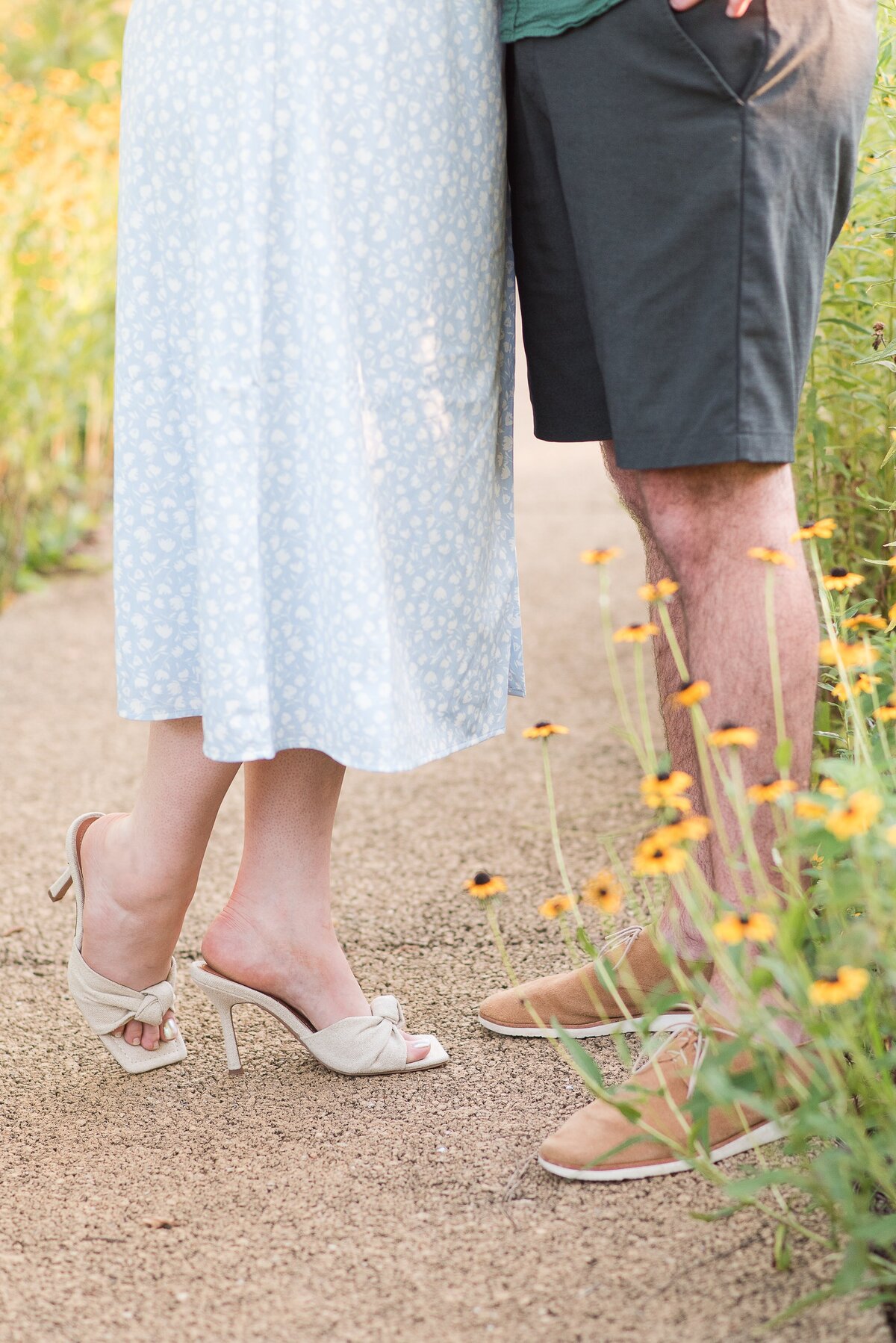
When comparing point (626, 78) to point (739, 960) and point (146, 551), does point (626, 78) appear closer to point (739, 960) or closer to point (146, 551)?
point (146, 551)

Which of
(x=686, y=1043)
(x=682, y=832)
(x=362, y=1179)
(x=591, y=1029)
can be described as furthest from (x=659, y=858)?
(x=591, y=1029)

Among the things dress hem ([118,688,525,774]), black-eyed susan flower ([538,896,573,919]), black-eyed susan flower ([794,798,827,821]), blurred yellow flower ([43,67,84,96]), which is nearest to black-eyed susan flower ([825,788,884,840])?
black-eyed susan flower ([794,798,827,821])

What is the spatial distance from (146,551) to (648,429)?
0.56 metres

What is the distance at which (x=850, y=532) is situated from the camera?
6.23ft

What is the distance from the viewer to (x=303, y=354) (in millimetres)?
1317

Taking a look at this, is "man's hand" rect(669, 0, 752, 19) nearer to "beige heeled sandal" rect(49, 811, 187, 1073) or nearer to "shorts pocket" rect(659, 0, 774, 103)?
"shorts pocket" rect(659, 0, 774, 103)

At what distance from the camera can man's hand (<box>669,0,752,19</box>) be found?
1.16 meters

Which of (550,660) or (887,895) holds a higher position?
(887,895)

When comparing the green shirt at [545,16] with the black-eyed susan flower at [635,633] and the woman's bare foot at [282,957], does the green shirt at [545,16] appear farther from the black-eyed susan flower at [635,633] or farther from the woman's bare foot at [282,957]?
the woman's bare foot at [282,957]

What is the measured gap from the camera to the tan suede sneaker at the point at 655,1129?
1.25 m

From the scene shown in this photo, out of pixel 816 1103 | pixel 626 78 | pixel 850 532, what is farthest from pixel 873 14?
pixel 816 1103

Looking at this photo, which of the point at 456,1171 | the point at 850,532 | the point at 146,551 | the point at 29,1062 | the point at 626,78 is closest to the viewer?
the point at 626,78

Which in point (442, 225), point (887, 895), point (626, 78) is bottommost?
point (887, 895)

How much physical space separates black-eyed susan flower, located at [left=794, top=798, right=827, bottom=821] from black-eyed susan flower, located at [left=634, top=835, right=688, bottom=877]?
3.5 inches
